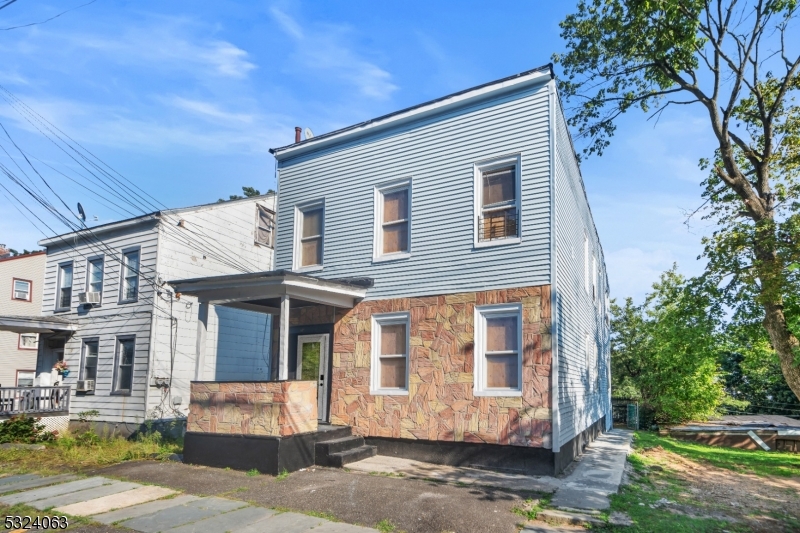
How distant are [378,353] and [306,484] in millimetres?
3572

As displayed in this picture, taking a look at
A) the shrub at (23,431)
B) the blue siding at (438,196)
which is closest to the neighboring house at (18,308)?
the shrub at (23,431)

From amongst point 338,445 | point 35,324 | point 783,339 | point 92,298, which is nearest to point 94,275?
point 92,298

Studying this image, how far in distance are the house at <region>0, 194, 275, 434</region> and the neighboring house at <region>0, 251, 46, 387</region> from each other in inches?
379

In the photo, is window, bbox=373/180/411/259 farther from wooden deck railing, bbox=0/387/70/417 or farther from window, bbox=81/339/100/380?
wooden deck railing, bbox=0/387/70/417

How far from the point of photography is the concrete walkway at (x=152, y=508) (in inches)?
265

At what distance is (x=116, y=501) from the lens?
7.94 meters

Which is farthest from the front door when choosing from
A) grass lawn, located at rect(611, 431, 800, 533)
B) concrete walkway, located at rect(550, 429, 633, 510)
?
grass lawn, located at rect(611, 431, 800, 533)

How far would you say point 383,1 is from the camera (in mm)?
10797

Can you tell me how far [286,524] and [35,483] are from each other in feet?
17.8

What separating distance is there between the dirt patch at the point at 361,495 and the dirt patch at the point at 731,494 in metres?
2.71

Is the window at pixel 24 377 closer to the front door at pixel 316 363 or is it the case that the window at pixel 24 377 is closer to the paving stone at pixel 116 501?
the front door at pixel 316 363

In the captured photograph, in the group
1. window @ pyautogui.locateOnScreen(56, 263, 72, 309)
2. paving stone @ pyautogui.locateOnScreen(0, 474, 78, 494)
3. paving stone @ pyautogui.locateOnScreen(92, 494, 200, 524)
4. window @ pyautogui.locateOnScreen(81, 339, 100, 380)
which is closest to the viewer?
paving stone @ pyautogui.locateOnScreen(92, 494, 200, 524)

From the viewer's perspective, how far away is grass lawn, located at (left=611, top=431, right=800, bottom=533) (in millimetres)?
7188

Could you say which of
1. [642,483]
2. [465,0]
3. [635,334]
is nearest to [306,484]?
[642,483]
